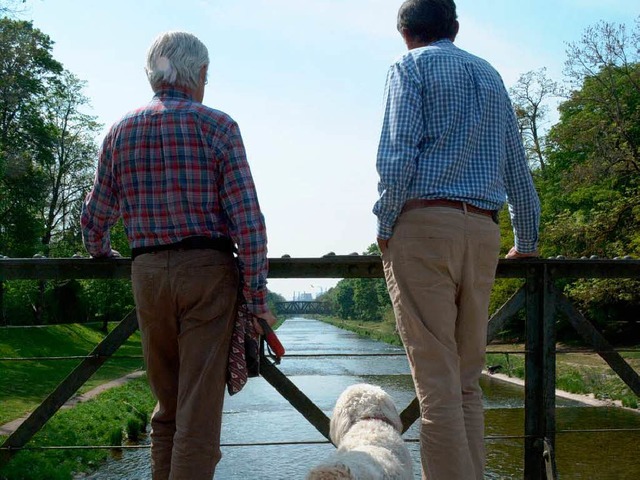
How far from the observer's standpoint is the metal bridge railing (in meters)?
3.36

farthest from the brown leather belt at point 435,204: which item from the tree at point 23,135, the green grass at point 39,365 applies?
the tree at point 23,135

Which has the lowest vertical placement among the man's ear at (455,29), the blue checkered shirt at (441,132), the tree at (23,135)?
the blue checkered shirt at (441,132)

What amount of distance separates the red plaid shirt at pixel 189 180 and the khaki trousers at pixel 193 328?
9cm

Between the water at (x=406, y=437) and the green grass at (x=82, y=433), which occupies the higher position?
the green grass at (x=82, y=433)

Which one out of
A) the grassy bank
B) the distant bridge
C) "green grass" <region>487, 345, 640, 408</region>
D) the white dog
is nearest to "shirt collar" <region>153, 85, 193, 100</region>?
the white dog

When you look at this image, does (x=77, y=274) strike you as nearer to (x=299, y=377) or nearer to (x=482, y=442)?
(x=482, y=442)

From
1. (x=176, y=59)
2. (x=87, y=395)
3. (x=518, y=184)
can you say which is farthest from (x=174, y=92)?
(x=87, y=395)

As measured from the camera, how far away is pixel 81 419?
12820mm

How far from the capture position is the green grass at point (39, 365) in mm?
14102

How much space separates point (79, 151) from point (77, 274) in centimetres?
3581

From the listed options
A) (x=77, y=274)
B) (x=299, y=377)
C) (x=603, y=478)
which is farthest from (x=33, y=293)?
(x=77, y=274)

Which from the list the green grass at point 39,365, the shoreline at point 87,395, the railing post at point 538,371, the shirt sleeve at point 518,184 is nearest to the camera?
the shirt sleeve at point 518,184

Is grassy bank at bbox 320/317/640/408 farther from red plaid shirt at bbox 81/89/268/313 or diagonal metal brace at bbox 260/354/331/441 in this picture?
red plaid shirt at bbox 81/89/268/313

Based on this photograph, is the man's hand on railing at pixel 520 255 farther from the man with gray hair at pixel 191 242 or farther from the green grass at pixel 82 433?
the green grass at pixel 82 433
